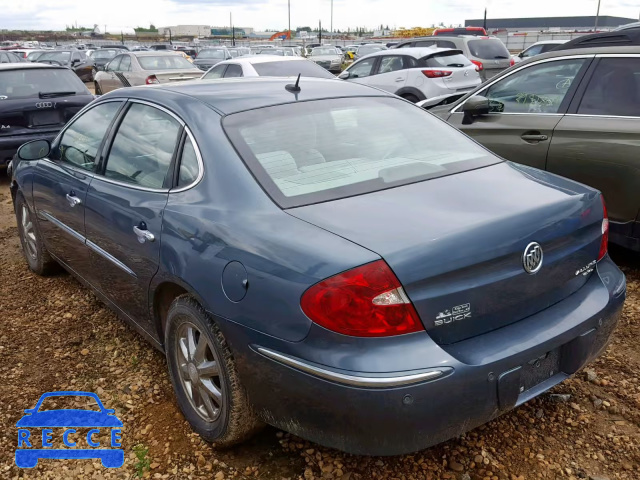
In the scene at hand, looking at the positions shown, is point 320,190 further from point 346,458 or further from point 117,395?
point 117,395

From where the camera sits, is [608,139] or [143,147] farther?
[608,139]

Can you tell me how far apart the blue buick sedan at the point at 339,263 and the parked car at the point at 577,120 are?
1.66 m

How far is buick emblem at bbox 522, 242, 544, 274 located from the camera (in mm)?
2342

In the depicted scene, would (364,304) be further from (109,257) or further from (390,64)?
(390,64)

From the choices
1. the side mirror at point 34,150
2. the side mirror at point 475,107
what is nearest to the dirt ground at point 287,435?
the side mirror at point 34,150

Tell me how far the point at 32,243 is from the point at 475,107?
3.78 metres

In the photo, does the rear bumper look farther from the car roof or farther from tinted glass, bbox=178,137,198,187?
the car roof

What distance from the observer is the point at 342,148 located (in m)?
2.97

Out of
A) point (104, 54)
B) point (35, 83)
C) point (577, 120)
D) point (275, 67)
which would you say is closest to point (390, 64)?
point (275, 67)

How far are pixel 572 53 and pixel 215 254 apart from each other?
3795 mm

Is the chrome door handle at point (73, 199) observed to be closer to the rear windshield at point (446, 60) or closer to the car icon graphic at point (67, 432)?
the car icon graphic at point (67, 432)

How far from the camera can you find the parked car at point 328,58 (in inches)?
1033

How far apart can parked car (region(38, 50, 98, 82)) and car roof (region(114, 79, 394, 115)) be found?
69.7 feet

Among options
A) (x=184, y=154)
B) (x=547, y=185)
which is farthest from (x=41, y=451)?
(x=547, y=185)
